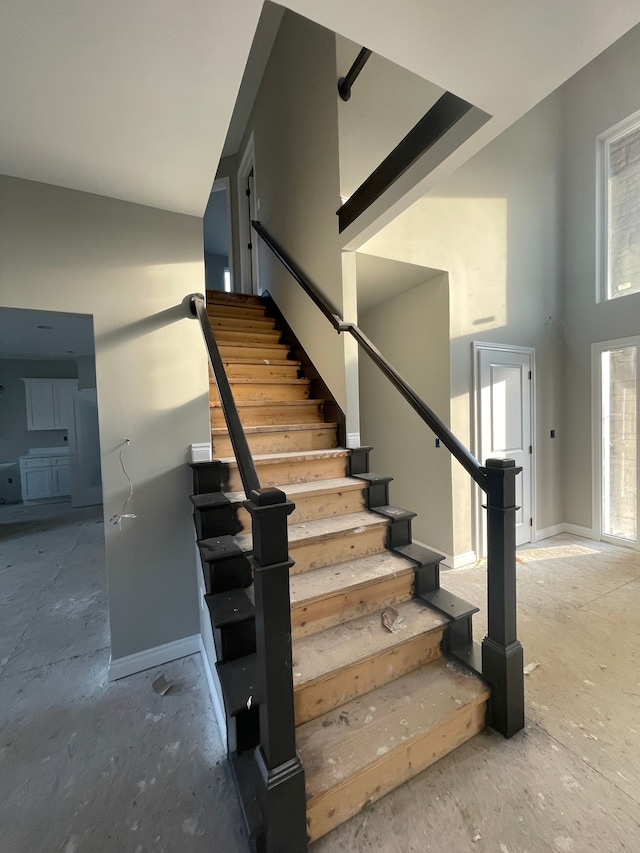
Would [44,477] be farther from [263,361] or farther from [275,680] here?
[275,680]

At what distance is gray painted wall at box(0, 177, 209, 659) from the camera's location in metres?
1.79

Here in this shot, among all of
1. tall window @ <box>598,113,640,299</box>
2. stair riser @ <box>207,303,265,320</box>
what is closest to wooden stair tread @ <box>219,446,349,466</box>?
stair riser @ <box>207,303,265,320</box>

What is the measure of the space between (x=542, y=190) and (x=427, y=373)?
8.11 feet

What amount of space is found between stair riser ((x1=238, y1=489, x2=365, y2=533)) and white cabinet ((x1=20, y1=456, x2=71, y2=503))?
235 inches

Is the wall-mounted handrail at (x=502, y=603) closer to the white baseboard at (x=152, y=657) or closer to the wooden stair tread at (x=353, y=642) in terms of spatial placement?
the wooden stair tread at (x=353, y=642)

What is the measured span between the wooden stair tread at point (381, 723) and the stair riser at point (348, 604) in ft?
0.96

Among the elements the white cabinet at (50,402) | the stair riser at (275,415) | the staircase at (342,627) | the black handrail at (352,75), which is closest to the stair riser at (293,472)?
the staircase at (342,627)

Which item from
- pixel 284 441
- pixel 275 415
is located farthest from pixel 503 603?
pixel 275 415

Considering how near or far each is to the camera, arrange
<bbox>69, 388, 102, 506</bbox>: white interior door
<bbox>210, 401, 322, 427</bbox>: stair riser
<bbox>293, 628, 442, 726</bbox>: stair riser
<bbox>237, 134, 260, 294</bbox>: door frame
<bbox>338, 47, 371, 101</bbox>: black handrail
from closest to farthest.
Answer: <bbox>293, 628, 442, 726</bbox>: stair riser
<bbox>338, 47, 371, 101</bbox>: black handrail
<bbox>210, 401, 322, 427</bbox>: stair riser
<bbox>237, 134, 260, 294</bbox>: door frame
<bbox>69, 388, 102, 506</bbox>: white interior door

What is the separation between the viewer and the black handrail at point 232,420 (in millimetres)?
1106

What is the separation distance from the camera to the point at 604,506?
11.9 ft

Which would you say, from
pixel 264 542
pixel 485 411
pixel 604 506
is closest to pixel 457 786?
pixel 264 542

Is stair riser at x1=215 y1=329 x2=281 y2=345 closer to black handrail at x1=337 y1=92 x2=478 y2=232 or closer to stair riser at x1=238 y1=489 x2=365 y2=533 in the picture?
black handrail at x1=337 y1=92 x2=478 y2=232

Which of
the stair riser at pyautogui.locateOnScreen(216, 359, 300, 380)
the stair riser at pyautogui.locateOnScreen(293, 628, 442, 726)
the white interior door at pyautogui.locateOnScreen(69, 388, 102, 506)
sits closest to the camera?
the stair riser at pyautogui.locateOnScreen(293, 628, 442, 726)
